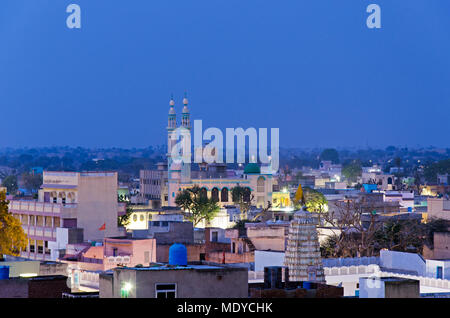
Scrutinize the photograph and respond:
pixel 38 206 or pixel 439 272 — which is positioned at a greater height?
pixel 38 206

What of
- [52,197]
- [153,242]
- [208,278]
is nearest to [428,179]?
[52,197]

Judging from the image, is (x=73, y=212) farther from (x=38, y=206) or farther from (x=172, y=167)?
(x=172, y=167)

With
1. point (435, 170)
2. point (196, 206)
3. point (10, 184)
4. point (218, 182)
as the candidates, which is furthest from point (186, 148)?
point (435, 170)

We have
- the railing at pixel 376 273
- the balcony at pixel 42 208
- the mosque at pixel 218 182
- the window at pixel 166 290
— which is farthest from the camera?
the mosque at pixel 218 182

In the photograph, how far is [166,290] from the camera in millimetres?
15219

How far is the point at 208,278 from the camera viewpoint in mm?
15516

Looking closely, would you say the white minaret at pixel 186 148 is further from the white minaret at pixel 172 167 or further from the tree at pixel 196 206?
the tree at pixel 196 206

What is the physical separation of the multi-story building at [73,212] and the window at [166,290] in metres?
30.4

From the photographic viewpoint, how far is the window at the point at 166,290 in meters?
15.1

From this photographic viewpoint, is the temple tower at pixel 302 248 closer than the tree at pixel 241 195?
Yes

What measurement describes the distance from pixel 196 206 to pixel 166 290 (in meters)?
57.4

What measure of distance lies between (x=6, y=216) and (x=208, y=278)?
Answer: 23.6m

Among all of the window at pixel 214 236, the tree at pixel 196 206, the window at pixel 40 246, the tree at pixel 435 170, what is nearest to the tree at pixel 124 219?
the tree at pixel 196 206

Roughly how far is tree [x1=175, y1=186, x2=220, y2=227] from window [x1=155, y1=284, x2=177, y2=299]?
46.7 meters
